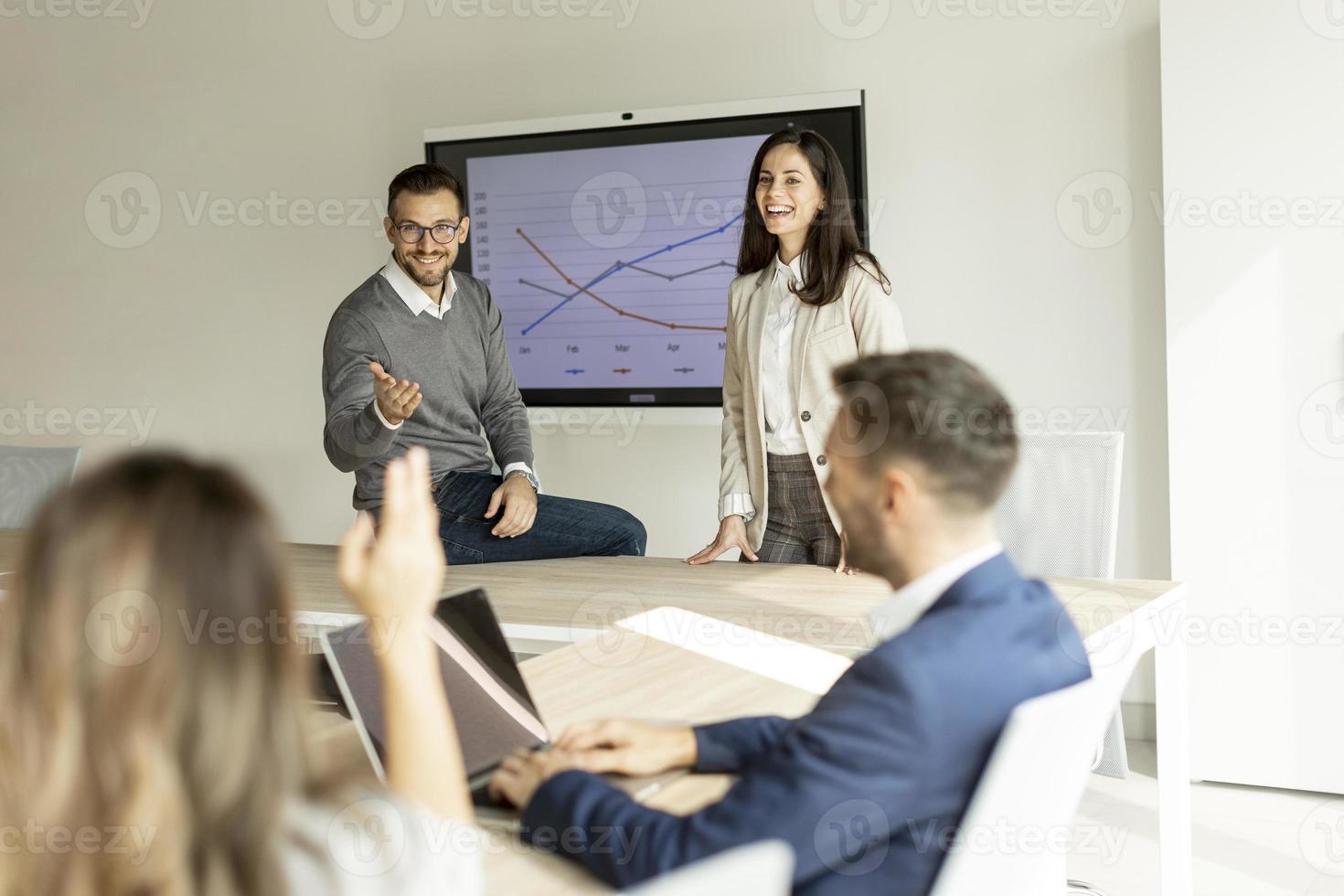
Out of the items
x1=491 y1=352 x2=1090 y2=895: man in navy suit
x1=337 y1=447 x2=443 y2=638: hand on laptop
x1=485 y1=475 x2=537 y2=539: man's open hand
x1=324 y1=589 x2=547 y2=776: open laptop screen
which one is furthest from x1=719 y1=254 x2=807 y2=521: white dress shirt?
x1=337 y1=447 x2=443 y2=638: hand on laptop

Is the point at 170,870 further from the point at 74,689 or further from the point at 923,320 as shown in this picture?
the point at 923,320

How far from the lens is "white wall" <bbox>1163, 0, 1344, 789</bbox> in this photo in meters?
3.21

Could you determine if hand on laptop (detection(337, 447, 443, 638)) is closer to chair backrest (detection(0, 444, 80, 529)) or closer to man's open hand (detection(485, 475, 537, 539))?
man's open hand (detection(485, 475, 537, 539))

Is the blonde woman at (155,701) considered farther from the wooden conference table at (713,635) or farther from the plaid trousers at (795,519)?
the plaid trousers at (795,519)

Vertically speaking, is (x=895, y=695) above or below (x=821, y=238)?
below

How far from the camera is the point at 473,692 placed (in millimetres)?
1583

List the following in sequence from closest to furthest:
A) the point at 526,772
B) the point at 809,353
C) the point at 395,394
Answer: the point at 526,772, the point at 395,394, the point at 809,353

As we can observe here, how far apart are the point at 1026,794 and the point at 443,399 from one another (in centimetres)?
204

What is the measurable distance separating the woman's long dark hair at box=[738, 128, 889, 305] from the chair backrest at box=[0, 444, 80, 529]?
2.10m

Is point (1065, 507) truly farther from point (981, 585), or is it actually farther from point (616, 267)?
point (616, 267)

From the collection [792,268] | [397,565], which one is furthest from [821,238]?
[397,565]

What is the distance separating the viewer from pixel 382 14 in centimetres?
457

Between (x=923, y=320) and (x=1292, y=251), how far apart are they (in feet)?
3.59

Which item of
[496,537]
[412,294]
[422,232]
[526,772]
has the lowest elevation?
→ [526,772]
